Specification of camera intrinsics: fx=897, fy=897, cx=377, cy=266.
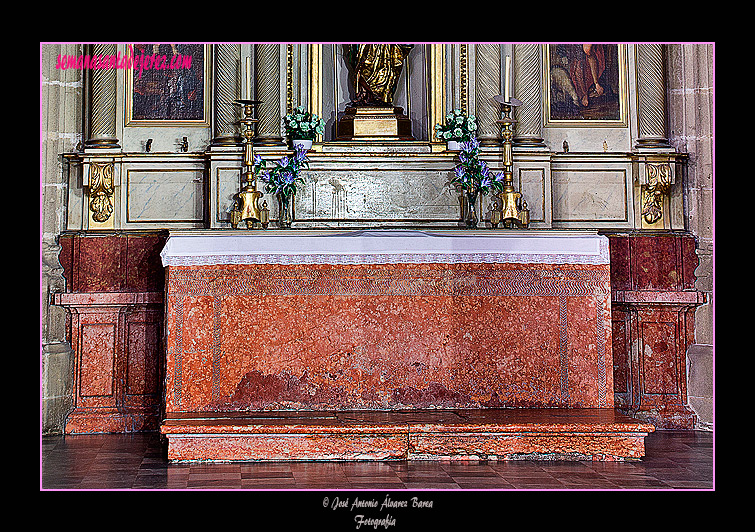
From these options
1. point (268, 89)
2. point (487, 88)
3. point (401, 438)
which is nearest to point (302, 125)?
point (268, 89)

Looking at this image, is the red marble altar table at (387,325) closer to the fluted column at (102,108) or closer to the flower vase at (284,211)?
the flower vase at (284,211)

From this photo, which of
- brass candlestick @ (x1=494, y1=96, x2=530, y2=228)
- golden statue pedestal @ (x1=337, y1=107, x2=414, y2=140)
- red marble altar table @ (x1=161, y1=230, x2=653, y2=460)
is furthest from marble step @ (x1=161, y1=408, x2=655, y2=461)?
golden statue pedestal @ (x1=337, y1=107, x2=414, y2=140)

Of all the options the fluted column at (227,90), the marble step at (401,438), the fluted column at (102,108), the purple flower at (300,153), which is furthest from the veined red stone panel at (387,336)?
the fluted column at (102,108)

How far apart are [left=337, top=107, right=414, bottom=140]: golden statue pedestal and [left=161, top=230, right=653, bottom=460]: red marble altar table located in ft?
4.79

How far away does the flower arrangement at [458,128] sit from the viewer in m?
7.27

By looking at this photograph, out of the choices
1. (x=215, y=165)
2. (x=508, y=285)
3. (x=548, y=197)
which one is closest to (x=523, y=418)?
Result: (x=508, y=285)

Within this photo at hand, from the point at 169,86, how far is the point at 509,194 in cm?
293

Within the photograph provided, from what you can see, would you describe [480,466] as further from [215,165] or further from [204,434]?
[215,165]

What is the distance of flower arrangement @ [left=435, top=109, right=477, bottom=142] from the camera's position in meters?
7.27

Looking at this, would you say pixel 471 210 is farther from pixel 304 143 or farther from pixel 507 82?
pixel 304 143

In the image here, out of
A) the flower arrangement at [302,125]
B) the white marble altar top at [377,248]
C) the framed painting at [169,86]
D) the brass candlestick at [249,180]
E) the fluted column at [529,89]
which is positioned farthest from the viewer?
the fluted column at [529,89]

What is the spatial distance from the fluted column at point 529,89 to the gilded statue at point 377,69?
985mm

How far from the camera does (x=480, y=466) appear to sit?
5.24 meters

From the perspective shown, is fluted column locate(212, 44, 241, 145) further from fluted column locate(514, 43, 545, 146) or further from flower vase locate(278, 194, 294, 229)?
fluted column locate(514, 43, 545, 146)
